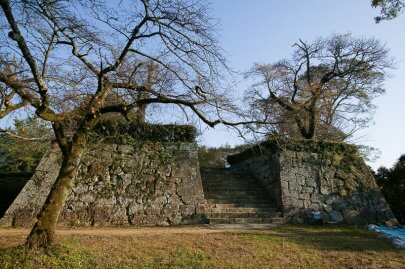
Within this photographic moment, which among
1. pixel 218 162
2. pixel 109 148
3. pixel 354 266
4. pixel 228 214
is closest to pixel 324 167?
pixel 228 214

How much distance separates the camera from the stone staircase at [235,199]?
367 inches

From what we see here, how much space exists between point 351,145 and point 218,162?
9.99m

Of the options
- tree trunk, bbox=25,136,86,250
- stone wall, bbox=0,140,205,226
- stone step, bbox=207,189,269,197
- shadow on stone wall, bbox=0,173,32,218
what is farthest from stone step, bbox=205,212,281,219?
shadow on stone wall, bbox=0,173,32,218

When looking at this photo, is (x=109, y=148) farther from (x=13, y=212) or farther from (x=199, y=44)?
(x=199, y=44)

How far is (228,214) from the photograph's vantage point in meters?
9.35

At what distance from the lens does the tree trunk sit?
17.7ft

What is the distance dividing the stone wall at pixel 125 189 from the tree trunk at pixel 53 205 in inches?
122

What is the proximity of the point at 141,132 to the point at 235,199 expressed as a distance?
323 centimetres

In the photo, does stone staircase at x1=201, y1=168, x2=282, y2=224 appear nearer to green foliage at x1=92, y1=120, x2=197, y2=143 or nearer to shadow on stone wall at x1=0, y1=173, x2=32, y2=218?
green foliage at x1=92, y1=120, x2=197, y2=143

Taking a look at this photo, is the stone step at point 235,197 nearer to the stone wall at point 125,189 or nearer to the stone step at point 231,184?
the stone step at point 231,184

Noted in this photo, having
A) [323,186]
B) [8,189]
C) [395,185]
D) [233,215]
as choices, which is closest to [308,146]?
[323,186]

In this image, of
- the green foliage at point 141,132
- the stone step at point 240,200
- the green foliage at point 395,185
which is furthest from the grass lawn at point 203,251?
the green foliage at point 395,185

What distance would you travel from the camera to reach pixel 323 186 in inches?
424

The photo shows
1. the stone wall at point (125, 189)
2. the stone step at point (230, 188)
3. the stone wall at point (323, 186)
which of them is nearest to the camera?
the stone wall at point (125, 189)
